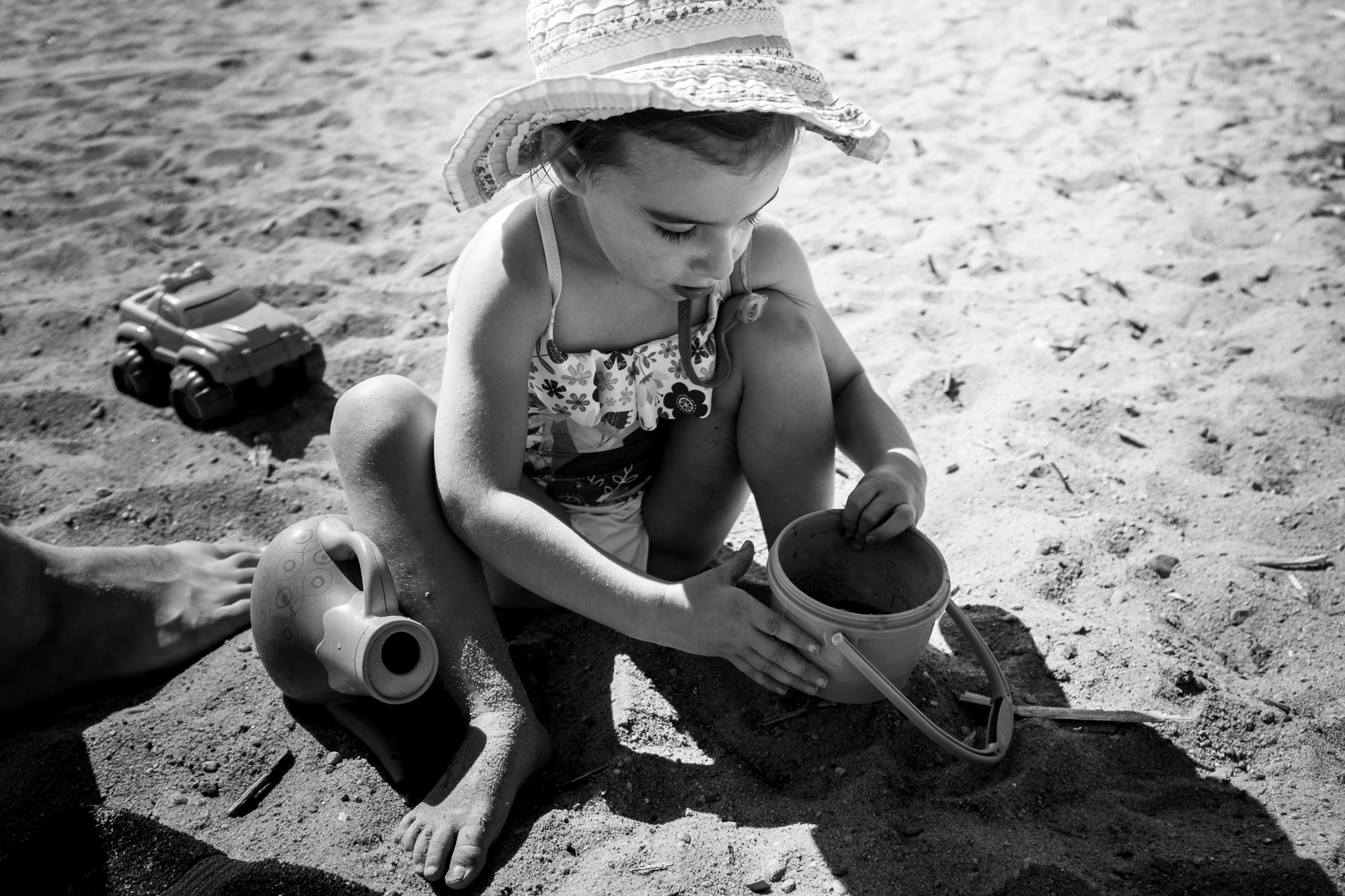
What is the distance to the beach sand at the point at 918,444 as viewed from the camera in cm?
170

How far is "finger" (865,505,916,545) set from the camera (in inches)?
70.9

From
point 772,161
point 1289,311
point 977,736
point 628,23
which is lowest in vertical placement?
point 977,736

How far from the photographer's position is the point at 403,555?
6.25 feet

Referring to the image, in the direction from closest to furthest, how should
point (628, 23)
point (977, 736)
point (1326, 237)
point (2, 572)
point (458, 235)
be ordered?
point (628, 23), point (977, 736), point (2, 572), point (1326, 237), point (458, 235)

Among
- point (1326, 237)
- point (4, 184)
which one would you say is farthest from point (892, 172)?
point (4, 184)

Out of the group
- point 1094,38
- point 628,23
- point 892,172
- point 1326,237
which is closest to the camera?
point 628,23

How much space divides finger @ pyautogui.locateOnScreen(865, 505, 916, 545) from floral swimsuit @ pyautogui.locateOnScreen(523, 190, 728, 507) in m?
0.43

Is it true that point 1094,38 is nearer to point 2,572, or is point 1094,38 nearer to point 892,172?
point 892,172

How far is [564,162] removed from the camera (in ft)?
5.62

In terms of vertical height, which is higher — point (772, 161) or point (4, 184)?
point (772, 161)

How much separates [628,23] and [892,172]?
2524 millimetres

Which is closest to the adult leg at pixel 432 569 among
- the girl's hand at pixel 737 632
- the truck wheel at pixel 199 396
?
the girl's hand at pixel 737 632

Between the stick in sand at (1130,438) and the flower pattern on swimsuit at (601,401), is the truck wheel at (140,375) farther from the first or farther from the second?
the stick in sand at (1130,438)

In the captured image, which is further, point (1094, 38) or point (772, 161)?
point (1094, 38)
